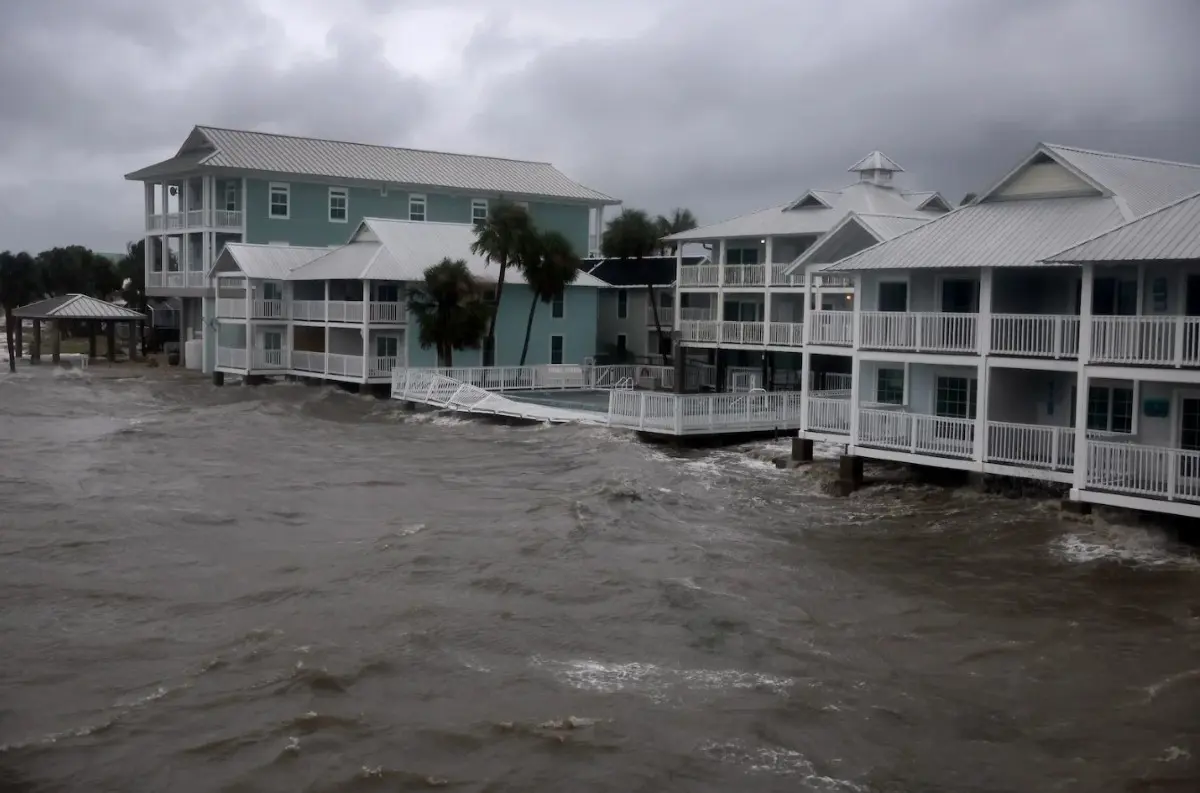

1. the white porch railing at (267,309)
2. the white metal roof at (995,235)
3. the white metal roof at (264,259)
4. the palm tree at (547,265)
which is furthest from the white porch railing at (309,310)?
the white metal roof at (995,235)

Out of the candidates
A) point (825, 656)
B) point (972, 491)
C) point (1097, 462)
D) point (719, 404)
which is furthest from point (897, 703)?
point (719, 404)

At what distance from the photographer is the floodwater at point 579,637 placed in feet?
41.7

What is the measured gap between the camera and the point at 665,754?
1280 centimetres

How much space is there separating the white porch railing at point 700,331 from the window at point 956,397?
17.2 m

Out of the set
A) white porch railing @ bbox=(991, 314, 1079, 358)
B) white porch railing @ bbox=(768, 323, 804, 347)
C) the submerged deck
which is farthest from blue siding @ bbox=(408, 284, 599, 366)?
white porch railing @ bbox=(991, 314, 1079, 358)

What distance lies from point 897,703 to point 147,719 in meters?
8.30

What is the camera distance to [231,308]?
175ft

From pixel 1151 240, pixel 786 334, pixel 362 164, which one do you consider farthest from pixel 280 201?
pixel 1151 240

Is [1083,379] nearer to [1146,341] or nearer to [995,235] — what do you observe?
[1146,341]

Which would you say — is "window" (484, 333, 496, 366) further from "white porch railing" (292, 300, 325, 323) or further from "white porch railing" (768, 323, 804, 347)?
"white porch railing" (768, 323, 804, 347)

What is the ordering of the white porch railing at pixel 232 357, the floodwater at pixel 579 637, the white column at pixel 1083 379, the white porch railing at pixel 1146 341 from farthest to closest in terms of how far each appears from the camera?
the white porch railing at pixel 232 357, the white column at pixel 1083 379, the white porch railing at pixel 1146 341, the floodwater at pixel 579 637

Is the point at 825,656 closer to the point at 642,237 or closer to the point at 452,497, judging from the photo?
the point at 452,497

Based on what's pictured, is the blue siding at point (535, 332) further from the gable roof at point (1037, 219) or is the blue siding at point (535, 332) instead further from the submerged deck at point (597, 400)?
the gable roof at point (1037, 219)

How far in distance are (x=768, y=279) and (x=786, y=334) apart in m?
2.34
